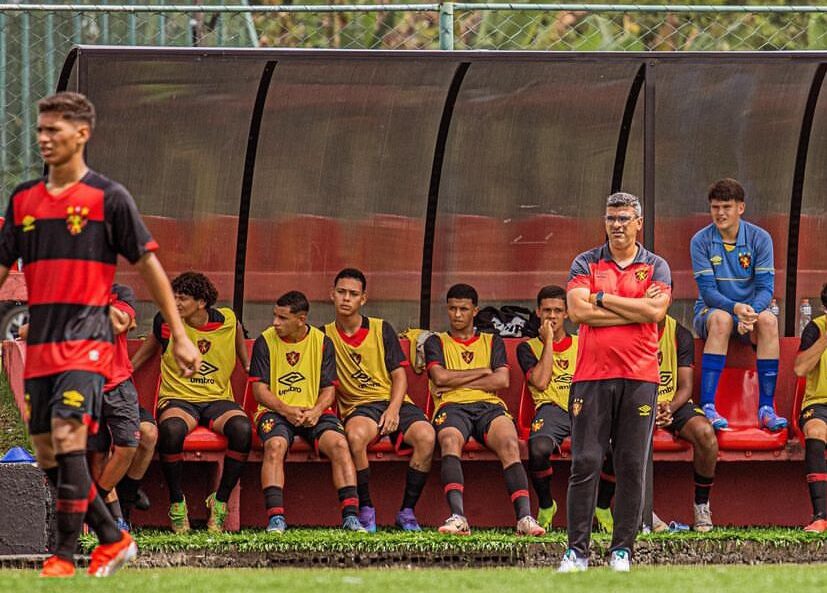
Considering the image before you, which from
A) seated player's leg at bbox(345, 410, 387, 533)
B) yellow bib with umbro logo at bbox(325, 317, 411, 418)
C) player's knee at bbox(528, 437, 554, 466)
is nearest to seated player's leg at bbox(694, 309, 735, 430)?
player's knee at bbox(528, 437, 554, 466)

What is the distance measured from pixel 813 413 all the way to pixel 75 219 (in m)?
5.09

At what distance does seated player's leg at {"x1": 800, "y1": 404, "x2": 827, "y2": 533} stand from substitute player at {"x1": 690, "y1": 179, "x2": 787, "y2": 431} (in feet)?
0.93

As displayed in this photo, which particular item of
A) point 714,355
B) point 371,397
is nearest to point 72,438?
point 371,397

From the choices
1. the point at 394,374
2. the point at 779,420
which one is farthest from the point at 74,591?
the point at 779,420

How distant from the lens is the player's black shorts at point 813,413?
968 centimetres

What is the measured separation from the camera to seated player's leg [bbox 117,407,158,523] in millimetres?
9336

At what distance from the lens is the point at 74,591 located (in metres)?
6.13

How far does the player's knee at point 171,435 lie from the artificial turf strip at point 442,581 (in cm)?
145

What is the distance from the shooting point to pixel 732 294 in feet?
33.7

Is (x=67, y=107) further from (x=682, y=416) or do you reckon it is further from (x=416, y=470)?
(x=682, y=416)

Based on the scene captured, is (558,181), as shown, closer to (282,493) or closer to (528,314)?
(528,314)

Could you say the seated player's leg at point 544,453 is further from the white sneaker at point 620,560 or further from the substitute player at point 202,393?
the white sneaker at point 620,560

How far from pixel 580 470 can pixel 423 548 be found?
1443 mm

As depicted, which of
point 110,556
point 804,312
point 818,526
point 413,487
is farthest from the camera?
point 804,312
